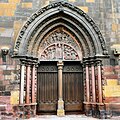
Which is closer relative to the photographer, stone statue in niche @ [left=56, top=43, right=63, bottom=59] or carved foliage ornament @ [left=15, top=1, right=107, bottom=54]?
carved foliage ornament @ [left=15, top=1, right=107, bottom=54]

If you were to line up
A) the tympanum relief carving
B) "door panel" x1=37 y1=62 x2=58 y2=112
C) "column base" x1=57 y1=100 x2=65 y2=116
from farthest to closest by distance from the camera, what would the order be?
the tympanum relief carving, "door panel" x1=37 y1=62 x2=58 y2=112, "column base" x1=57 y1=100 x2=65 y2=116

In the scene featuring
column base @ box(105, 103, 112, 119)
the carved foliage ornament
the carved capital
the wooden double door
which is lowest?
column base @ box(105, 103, 112, 119)

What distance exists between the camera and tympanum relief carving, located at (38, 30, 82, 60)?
283 inches

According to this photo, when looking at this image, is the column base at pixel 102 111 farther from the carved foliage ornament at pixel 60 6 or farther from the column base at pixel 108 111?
the carved foliage ornament at pixel 60 6

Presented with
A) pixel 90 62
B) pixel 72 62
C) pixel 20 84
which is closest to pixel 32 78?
pixel 20 84

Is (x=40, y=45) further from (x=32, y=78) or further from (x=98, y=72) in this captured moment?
(x=98, y=72)

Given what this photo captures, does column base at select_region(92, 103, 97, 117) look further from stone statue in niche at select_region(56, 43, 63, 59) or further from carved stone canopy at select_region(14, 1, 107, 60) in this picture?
stone statue in niche at select_region(56, 43, 63, 59)

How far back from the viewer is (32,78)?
6.69 meters

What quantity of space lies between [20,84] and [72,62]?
7.08 feet

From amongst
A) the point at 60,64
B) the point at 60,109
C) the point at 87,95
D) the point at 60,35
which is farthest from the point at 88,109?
the point at 60,35

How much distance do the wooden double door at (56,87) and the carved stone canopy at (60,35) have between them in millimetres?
393

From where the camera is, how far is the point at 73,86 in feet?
23.5

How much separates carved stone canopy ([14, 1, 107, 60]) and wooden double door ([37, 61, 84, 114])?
393 millimetres

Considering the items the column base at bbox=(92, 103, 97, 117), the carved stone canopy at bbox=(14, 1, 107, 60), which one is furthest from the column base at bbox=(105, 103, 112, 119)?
the carved stone canopy at bbox=(14, 1, 107, 60)
